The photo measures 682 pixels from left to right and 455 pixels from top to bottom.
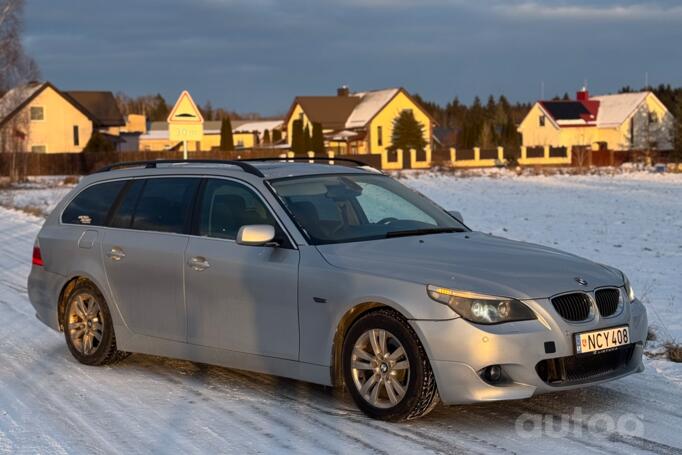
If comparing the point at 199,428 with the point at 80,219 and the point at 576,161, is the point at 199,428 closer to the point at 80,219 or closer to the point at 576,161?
the point at 80,219

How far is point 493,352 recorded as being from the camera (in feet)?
20.3

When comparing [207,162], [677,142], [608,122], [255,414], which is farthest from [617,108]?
[255,414]

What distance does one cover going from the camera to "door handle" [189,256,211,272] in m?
7.70

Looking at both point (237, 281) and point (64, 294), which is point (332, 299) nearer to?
point (237, 281)

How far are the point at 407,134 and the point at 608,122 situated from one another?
22175mm

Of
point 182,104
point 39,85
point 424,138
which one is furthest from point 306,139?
point 182,104

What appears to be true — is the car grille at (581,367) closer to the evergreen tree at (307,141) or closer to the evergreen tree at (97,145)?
the evergreen tree at (97,145)

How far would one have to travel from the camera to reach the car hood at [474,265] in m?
6.39

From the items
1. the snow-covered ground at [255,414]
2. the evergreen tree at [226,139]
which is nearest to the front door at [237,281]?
the snow-covered ground at [255,414]

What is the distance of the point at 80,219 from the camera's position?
30.0 feet

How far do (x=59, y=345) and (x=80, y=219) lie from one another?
133 centimetres

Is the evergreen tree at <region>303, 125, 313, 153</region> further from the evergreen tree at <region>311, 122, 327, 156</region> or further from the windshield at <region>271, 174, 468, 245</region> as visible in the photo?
the windshield at <region>271, 174, 468, 245</region>

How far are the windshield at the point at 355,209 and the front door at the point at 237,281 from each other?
→ 217 millimetres

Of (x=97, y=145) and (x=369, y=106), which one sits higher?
(x=369, y=106)
